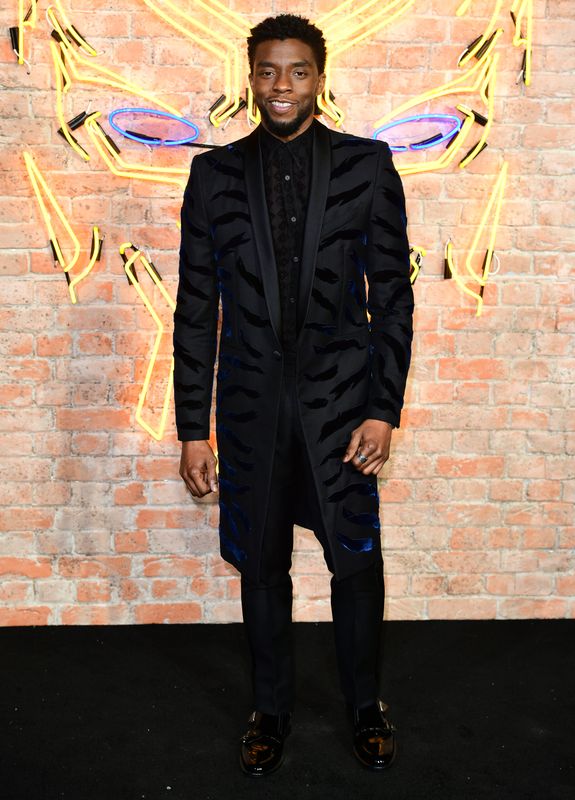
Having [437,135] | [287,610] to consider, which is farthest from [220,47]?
[287,610]

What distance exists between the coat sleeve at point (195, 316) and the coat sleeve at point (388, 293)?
36 centimetres

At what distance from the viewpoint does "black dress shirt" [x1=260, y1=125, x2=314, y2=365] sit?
1747 millimetres

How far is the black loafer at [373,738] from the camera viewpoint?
1839mm

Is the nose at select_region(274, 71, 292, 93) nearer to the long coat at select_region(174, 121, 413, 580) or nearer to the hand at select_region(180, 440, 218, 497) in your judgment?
the long coat at select_region(174, 121, 413, 580)

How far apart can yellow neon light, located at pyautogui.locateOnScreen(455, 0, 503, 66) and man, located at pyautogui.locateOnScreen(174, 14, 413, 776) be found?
73 cm

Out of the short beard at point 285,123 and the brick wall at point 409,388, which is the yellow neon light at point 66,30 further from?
the short beard at point 285,123

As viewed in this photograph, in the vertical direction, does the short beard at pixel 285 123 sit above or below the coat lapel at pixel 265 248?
above

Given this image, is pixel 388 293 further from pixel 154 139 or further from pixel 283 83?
pixel 154 139

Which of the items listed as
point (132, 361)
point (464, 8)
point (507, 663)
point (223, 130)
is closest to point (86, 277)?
point (132, 361)

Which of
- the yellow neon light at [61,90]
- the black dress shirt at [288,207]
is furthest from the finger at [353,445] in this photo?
the yellow neon light at [61,90]

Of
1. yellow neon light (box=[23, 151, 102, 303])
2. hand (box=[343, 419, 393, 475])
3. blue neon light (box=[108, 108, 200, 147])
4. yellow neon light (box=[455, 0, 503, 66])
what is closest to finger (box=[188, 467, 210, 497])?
hand (box=[343, 419, 393, 475])

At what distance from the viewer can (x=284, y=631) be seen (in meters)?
1.92

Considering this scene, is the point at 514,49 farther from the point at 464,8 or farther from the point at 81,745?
the point at 81,745

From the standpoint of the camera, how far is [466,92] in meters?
2.37
